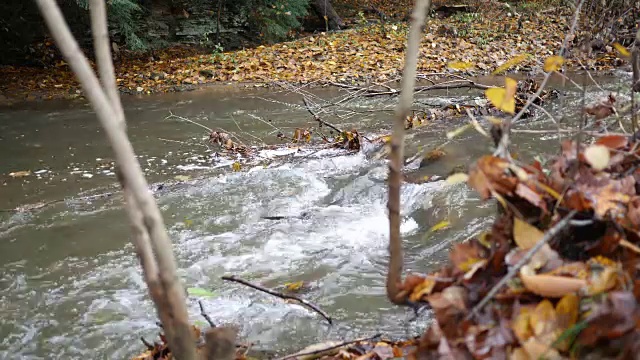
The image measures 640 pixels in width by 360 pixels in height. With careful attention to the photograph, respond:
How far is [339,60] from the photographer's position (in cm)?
1109

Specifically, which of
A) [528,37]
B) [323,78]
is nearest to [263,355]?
[323,78]

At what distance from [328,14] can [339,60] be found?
3932mm

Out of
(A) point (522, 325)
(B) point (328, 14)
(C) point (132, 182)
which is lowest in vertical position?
(A) point (522, 325)

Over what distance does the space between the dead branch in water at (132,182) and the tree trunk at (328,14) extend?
532 inches

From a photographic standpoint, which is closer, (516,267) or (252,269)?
(516,267)

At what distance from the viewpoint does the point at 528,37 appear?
39.8ft

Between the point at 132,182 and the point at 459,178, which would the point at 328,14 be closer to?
the point at 459,178

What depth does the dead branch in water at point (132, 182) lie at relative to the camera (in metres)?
1.17

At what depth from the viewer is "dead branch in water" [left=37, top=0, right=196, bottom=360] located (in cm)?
117

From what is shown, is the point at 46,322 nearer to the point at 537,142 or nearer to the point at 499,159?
the point at 499,159

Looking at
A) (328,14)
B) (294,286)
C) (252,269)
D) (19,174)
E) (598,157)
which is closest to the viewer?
(598,157)

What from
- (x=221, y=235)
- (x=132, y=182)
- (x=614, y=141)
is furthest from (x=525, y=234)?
(x=221, y=235)

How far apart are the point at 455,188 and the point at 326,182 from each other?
121 cm

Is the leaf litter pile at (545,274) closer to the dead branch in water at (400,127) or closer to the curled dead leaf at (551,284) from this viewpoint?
the curled dead leaf at (551,284)
